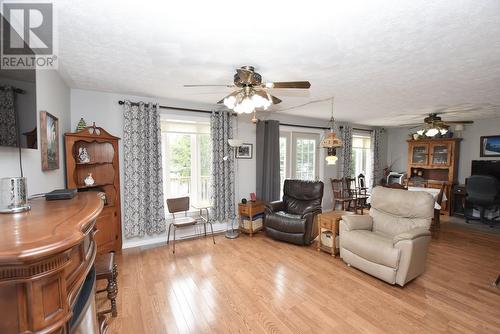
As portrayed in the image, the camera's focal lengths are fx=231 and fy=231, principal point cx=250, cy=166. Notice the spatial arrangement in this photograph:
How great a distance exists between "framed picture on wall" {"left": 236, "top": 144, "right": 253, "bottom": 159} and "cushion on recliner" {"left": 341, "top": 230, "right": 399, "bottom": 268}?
91.8 inches

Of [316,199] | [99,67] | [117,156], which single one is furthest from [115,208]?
[316,199]

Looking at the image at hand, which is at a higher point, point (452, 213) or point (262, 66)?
point (262, 66)

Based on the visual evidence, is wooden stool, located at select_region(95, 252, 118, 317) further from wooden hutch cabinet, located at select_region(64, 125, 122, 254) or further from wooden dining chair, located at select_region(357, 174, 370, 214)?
wooden dining chair, located at select_region(357, 174, 370, 214)

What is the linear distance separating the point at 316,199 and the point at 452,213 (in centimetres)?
408

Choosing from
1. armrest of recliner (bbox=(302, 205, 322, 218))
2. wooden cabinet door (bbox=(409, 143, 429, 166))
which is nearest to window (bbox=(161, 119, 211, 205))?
armrest of recliner (bbox=(302, 205, 322, 218))

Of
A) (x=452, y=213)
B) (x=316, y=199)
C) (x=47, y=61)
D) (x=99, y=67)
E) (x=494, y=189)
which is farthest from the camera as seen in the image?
(x=452, y=213)

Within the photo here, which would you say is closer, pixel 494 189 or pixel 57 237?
pixel 57 237

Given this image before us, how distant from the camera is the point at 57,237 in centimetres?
78

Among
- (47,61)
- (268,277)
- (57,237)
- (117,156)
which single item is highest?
(47,61)

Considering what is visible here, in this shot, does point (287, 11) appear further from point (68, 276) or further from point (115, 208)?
point (115, 208)

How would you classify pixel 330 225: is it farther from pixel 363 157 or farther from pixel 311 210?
pixel 363 157

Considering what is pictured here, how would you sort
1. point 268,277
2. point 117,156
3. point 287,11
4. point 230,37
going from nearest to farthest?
point 287,11, point 230,37, point 268,277, point 117,156

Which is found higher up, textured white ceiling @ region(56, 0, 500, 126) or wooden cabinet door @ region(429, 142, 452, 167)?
textured white ceiling @ region(56, 0, 500, 126)

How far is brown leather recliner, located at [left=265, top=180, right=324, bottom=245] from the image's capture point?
367 centimetres
